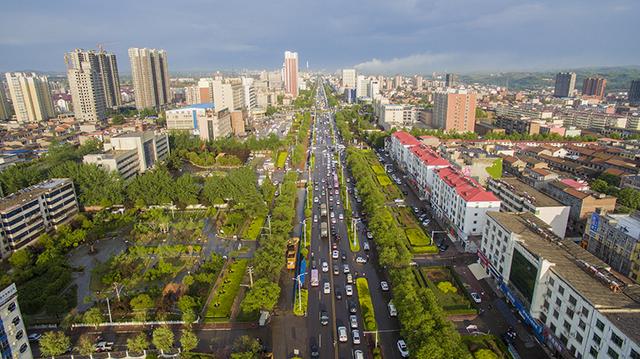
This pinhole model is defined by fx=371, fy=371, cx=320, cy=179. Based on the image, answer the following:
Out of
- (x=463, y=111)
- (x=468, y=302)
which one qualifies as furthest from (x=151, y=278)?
(x=463, y=111)

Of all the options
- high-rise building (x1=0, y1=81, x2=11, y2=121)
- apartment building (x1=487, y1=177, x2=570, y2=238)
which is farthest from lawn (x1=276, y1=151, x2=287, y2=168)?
high-rise building (x1=0, y1=81, x2=11, y2=121)

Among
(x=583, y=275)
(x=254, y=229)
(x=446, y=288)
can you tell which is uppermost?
(x=583, y=275)

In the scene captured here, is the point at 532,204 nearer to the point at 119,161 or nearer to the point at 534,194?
the point at 534,194

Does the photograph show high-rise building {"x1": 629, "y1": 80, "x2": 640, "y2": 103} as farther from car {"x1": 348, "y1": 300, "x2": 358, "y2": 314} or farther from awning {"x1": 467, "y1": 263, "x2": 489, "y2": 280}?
car {"x1": 348, "y1": 300, "x2": 358, "y2": 314}

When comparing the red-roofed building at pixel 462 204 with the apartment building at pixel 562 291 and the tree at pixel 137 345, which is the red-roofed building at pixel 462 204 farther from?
the tree at pixel 137 345

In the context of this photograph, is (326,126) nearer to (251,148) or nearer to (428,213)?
(251,148)

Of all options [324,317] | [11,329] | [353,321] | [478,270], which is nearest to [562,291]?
[478,270]

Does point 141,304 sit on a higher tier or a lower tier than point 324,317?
higher
